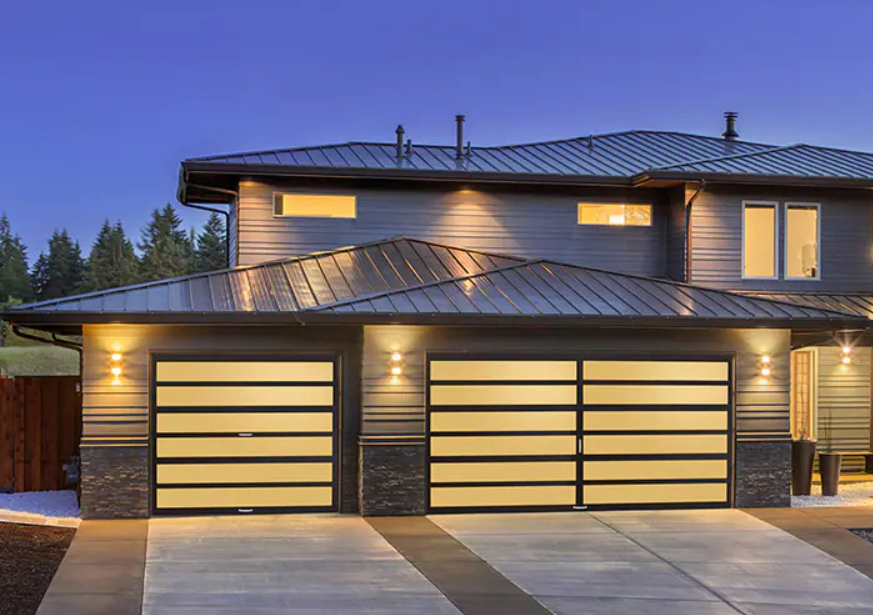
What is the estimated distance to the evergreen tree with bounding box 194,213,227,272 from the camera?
7025 centimetres

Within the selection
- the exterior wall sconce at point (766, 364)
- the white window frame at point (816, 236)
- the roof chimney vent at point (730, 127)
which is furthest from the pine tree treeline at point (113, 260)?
the exterior wall sconce at point (766, 364)

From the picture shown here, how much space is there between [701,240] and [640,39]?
59.9 m

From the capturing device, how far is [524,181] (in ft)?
55.5

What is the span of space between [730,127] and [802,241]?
4970 mm

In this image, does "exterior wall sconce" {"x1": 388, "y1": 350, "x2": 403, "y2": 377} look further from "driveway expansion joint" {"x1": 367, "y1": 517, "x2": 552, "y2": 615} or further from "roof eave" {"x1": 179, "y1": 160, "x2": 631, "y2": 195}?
"roof eave" {"x1": 179, "y1": 160, "x2": 631, "y2": 195}

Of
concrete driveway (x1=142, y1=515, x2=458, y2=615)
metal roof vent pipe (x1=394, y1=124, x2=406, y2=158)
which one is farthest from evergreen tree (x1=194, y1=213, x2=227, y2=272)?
concrete driveway (x1=142, y1=515, x2=458, y2=615)

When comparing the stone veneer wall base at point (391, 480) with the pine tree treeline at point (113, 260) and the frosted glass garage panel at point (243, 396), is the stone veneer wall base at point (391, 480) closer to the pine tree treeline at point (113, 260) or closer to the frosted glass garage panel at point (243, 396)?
the frosted glass garage panel at point (243, 396)

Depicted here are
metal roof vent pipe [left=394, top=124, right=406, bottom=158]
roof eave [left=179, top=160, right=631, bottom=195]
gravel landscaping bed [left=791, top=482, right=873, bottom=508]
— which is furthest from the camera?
metal roof vent pipe [left=394, top=124, right=406, bottom=158]

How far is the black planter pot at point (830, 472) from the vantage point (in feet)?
49.4

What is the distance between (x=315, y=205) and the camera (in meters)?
16.8

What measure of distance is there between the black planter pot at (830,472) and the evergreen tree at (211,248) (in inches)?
2280

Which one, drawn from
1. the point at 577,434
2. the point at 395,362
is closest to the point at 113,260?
the point at 395,362

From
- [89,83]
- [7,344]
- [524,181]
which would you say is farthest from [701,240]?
[89,83]

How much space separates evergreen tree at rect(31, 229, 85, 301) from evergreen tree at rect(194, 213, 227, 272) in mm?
11749
